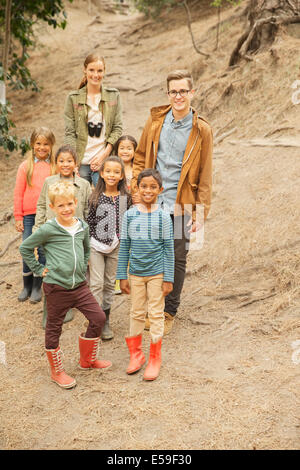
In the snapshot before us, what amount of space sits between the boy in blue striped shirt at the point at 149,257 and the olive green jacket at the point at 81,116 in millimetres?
1453

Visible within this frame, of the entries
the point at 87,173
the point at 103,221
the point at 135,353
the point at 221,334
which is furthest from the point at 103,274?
the point at 87,173

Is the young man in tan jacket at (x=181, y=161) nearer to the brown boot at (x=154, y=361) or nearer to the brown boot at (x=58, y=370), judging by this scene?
the brown boot at (x=154, y=361)

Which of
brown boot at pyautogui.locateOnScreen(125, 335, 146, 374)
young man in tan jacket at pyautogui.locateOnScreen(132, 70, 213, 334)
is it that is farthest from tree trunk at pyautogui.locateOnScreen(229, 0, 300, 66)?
brown boot at pyautogui.locateOnScreen(125, 335, 146, 374)

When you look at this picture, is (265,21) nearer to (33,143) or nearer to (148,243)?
(33,143)

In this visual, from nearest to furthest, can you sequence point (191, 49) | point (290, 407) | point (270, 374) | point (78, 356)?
point (290, 407) → point (270, 374) → point (78, 356) → point (191, 49)

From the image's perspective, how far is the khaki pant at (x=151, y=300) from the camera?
3.86 meters

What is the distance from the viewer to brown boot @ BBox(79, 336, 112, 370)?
3.89m

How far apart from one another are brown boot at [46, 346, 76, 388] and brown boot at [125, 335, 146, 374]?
0.47 metres

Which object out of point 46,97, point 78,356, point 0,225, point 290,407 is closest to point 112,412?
point 78,356

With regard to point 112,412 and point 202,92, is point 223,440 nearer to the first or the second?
point 112,412

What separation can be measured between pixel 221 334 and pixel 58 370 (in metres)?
1.46

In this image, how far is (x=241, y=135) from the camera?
312 inches
